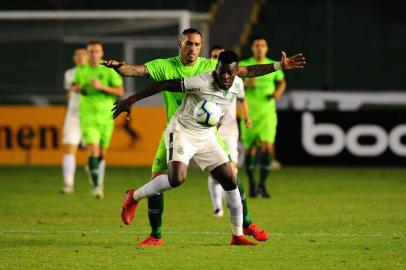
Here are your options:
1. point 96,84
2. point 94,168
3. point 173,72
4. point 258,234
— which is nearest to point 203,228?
point 258,234

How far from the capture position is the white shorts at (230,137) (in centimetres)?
1360

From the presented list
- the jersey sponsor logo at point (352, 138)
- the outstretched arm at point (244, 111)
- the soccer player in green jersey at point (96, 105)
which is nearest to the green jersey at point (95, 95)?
the soccer player in green jersey at point (96, 105)

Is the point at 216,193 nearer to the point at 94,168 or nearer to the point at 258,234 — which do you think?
the point at 258,234

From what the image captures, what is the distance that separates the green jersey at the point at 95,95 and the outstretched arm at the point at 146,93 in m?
6.63

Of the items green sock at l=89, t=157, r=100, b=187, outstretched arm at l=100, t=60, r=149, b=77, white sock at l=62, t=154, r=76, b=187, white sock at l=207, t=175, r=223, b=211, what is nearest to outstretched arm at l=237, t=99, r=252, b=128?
white sock at l=207, t=175, r=223, b=211

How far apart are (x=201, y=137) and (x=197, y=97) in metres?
0.37

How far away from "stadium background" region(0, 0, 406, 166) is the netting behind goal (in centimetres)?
3

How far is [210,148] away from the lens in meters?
10.3

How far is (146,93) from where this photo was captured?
32.7ft

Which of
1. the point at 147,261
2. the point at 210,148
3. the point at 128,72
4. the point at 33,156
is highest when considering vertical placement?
the point at 128,72

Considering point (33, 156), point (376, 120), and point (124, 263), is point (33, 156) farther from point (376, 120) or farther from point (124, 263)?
point (124, 263)

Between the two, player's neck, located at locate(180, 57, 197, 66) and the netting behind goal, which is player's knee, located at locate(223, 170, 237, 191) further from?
the netting behind goal

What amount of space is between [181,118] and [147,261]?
1491 millimetres

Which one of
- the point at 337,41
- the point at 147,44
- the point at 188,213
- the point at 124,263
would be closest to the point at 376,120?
the point at 147,44
